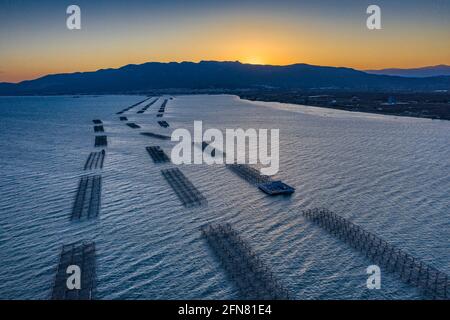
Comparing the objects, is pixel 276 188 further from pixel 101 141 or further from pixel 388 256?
pixel 101 141

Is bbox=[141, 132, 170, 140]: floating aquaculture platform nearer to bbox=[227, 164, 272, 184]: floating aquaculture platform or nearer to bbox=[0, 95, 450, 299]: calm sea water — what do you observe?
bbox=[0, 95, 450, 299]: calm sea water

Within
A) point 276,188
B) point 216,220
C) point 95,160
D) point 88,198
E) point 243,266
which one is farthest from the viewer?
point 95,160

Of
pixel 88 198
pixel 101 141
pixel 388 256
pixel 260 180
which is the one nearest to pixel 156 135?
pixel 101 141

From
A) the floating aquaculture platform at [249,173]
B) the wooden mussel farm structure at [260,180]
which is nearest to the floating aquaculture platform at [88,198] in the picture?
the wooden mussel farm structure at [260,180]

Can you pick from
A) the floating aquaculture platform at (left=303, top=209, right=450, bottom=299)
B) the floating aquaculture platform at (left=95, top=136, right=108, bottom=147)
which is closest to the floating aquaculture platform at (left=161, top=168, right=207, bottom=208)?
the floating aquaculture platform at (left=303, top=209, right=450, bottom=299)

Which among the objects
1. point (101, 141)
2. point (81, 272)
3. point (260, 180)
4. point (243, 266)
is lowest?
point (81, 272)

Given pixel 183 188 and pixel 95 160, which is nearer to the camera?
pixel 183 188

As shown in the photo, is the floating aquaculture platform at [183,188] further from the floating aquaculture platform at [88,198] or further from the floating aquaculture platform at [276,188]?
the floating aquaculture platform at [88,198]
